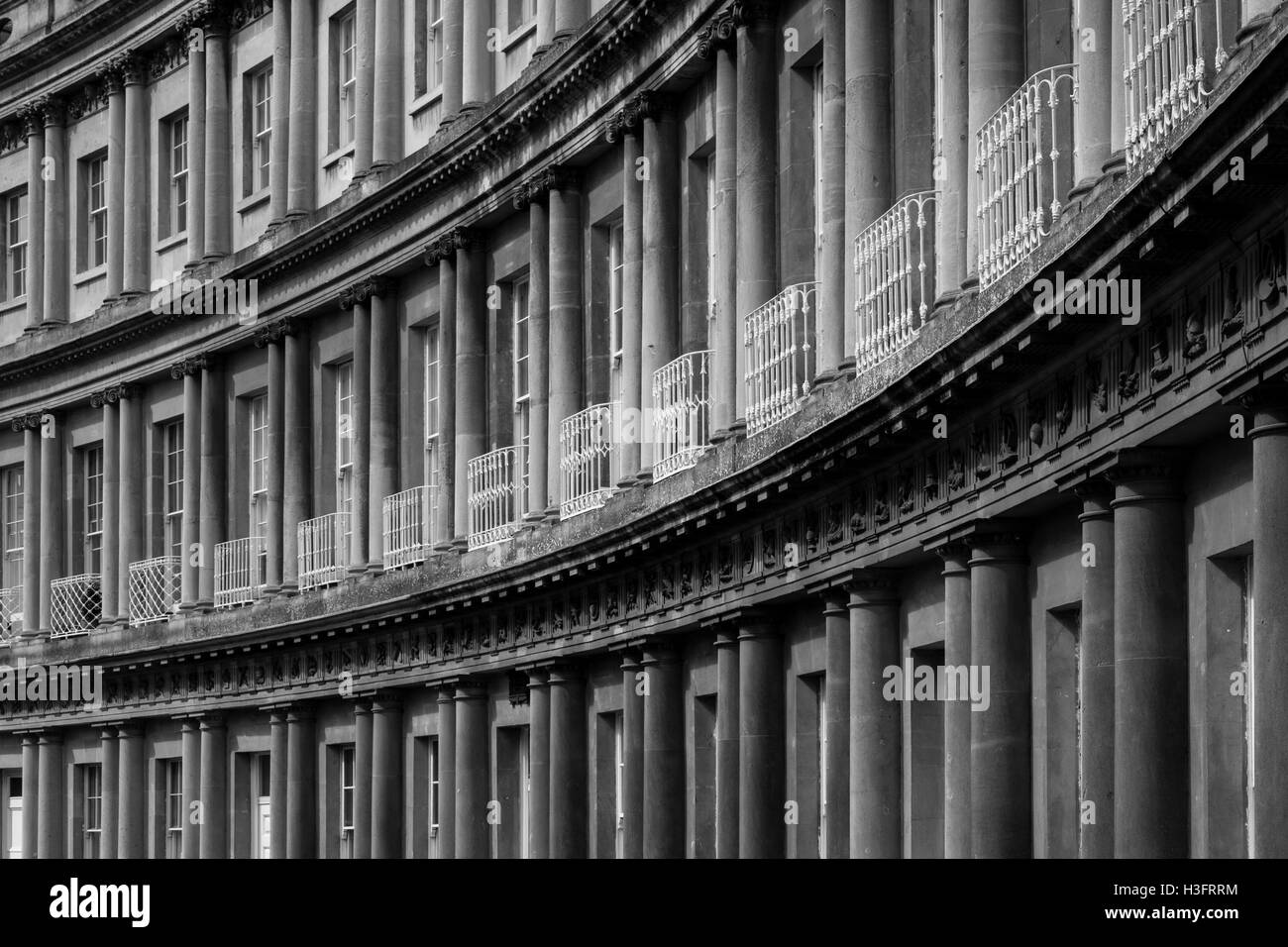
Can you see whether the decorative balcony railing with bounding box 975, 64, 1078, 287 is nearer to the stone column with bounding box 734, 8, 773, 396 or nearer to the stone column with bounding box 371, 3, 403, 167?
the stone column with bounding box 734, 8, 773, 396

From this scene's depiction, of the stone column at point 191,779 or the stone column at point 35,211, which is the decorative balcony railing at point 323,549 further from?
the stone column at point 35,211

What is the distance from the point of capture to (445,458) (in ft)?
114

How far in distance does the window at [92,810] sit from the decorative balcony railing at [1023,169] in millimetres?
28201

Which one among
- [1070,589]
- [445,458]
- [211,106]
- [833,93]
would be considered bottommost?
[1070,589]

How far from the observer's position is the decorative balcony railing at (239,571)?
130 feet

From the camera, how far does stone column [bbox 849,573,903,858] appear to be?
22.0 m

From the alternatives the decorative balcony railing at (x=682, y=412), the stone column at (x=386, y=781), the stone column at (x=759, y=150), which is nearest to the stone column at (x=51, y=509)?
the stone column at (x=386, y=781)

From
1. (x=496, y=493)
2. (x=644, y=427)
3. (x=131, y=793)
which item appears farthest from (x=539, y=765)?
(x=131, y=793)

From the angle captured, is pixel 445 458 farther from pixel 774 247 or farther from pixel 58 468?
pixel 58 468

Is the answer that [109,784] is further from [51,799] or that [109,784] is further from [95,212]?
[95,212]

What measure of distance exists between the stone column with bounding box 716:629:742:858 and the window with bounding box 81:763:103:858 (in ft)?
67.6

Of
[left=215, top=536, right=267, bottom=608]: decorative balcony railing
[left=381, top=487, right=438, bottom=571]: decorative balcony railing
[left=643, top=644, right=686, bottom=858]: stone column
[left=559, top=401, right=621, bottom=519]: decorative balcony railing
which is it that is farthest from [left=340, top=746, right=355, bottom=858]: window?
[left=643, top=644, right=686, bottom=858]: stone column

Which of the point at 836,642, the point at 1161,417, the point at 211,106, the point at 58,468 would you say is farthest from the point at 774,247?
the point at 58,468

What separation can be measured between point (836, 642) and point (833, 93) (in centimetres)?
491
